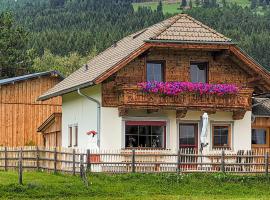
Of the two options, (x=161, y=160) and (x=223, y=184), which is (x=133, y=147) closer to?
(x=161, y=160)

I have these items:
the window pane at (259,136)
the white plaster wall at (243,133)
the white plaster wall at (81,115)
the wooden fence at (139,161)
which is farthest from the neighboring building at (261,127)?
the white plaster wall at (81,115)

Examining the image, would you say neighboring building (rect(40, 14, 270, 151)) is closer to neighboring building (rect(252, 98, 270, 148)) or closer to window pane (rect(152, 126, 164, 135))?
window pane (rect(152, 126, 164, 135))

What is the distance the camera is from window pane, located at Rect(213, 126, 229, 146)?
39.6 metres

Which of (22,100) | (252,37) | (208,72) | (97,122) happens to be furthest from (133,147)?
(252,37)

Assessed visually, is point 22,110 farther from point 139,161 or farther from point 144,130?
point 139,161

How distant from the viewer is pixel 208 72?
3928 centimetres

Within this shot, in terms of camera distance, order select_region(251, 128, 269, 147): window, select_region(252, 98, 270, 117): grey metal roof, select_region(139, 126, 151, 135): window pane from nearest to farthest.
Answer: select_region(139, 126, 151, 135): window pane < select_region(252, 98, 270, 117): grey metal roof < select_region(251, 128, 269, 147): window

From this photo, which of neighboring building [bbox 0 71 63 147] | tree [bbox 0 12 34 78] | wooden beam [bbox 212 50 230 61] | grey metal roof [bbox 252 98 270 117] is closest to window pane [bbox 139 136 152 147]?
wooden beam [bbox 212 50 230 61]

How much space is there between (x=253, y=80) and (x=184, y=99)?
165 inches

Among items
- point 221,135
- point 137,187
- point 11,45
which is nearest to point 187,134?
point 221,135

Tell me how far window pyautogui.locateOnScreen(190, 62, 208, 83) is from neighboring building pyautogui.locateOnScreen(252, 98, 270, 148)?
13.8 feet

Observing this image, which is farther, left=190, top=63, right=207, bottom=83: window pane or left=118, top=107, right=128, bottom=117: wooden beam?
left=190, top=63, right=207, bottom=83: window pane

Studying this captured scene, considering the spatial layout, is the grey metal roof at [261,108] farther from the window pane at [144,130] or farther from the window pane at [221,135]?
the window pane at [144,130]

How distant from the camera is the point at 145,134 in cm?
3825
